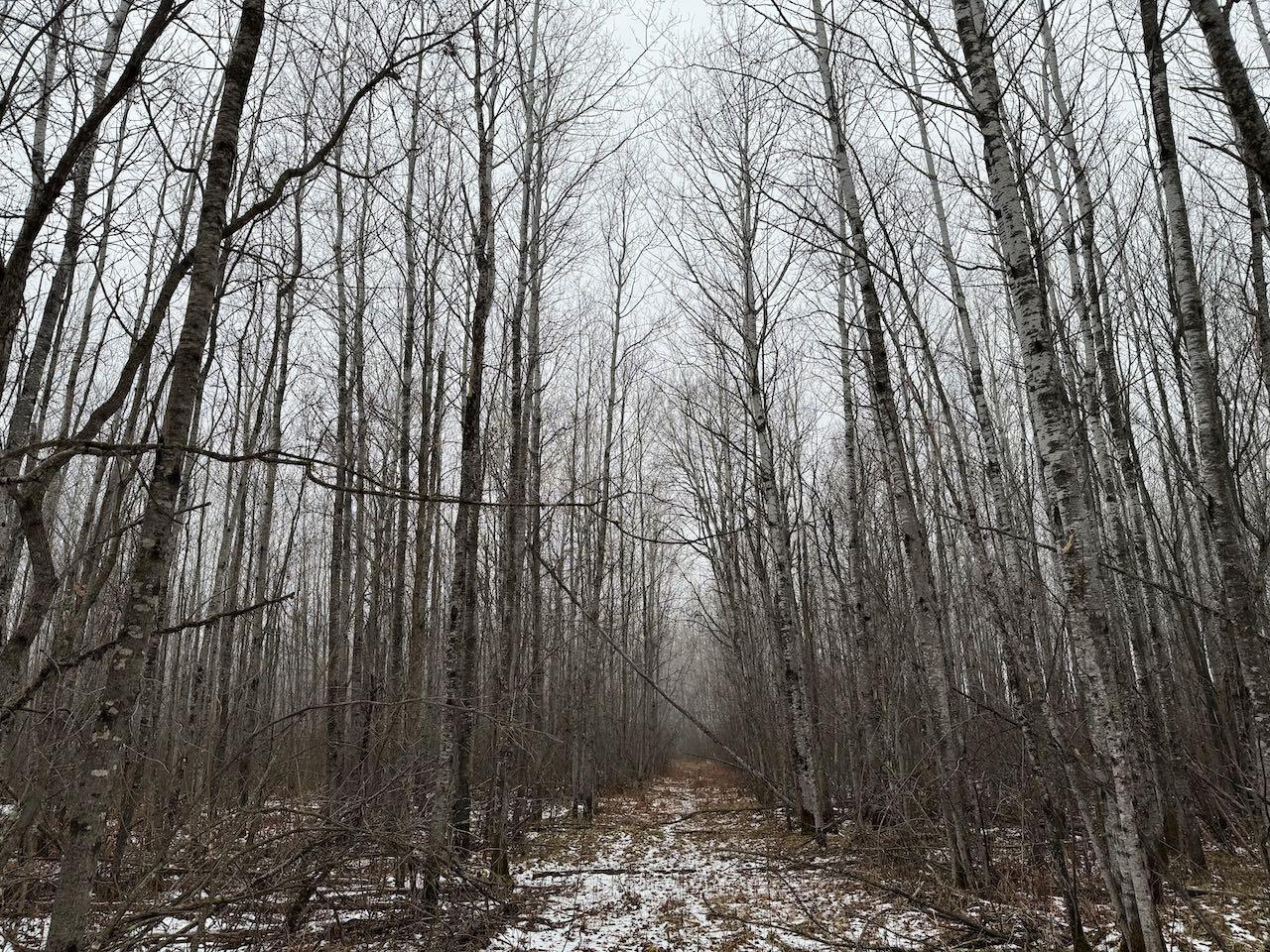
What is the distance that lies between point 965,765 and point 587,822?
675cm

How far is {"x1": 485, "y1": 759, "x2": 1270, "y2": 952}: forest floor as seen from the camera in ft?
13.9

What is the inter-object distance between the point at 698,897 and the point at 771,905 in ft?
2.19

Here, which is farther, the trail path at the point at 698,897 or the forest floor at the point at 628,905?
the trail path at the point at 698,897

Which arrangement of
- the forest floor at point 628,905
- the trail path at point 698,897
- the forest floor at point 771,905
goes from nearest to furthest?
the forest floor at point 628,905 < the forest floor at point 771,905 < the trail path at point 698,897

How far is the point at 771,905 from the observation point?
5473 millimetres

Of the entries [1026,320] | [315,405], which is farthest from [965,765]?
[315,405]

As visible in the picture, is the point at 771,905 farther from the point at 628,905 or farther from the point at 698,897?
the point at 628,905

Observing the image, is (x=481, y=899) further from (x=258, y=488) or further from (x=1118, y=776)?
(x=258, y=488)

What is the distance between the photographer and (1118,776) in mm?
3020

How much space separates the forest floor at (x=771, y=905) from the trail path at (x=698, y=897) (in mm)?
14

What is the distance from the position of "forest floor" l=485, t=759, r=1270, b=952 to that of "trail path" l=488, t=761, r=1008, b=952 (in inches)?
0.6

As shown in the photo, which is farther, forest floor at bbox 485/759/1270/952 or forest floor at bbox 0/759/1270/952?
forest floor at bbox 485/759/1270/952

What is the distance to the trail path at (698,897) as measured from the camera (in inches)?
179

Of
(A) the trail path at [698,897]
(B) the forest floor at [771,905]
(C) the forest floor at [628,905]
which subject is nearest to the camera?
(C) the forest floor at [628,905]
